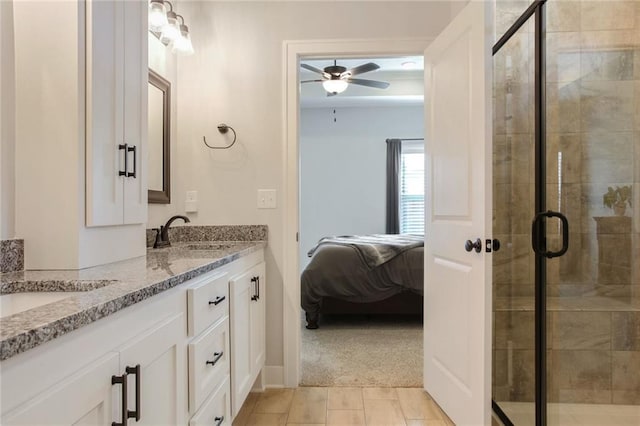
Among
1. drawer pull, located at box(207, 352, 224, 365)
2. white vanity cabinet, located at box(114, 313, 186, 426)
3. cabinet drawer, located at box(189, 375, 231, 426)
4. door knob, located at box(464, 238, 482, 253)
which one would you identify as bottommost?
cabinet drawer, located at box(189, 375, 231, 426)

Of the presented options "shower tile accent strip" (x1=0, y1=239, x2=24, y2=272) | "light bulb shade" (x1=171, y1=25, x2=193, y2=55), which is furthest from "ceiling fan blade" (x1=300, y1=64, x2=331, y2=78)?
"shower tile accent strip" (x1=0, y1=239, x2=24, y2=272)

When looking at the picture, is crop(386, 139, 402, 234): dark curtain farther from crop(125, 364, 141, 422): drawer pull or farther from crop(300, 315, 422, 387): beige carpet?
crop(125, 364, 141, 422): drawer pull

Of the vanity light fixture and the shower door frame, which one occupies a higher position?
the vanity light fixture

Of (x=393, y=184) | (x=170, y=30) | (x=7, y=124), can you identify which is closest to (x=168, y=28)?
(x=170, y=30)

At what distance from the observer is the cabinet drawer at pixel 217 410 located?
4.51 ft

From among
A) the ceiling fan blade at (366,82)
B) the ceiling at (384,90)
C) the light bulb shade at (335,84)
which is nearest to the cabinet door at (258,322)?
the light bulb shade at (335,84)

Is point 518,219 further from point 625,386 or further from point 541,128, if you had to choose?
point 625,386

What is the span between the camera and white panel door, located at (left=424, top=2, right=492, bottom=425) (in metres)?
1.76

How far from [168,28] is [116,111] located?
84 centimetres

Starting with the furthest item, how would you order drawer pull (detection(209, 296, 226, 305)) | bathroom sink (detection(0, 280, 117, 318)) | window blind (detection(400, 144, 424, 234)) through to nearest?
window blind (detection(400, 144, 424, 234)) < drawer pull (detection(209, 296, 226, 305)) < bathroom sink (detection(0, 280, 117, 318))

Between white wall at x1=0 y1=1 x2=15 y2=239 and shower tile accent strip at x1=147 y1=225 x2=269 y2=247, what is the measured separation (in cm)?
120

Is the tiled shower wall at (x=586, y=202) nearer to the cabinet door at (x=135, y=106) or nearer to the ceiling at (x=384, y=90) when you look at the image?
the cabinet door at (x=135, y=106)

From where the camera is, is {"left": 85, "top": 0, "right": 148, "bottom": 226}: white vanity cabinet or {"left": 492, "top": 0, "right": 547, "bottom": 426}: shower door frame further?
{"left": 492, "top": 0, "right": 547, "bottom": 426}: shower door frame

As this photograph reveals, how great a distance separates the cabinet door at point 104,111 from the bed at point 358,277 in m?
2.30
